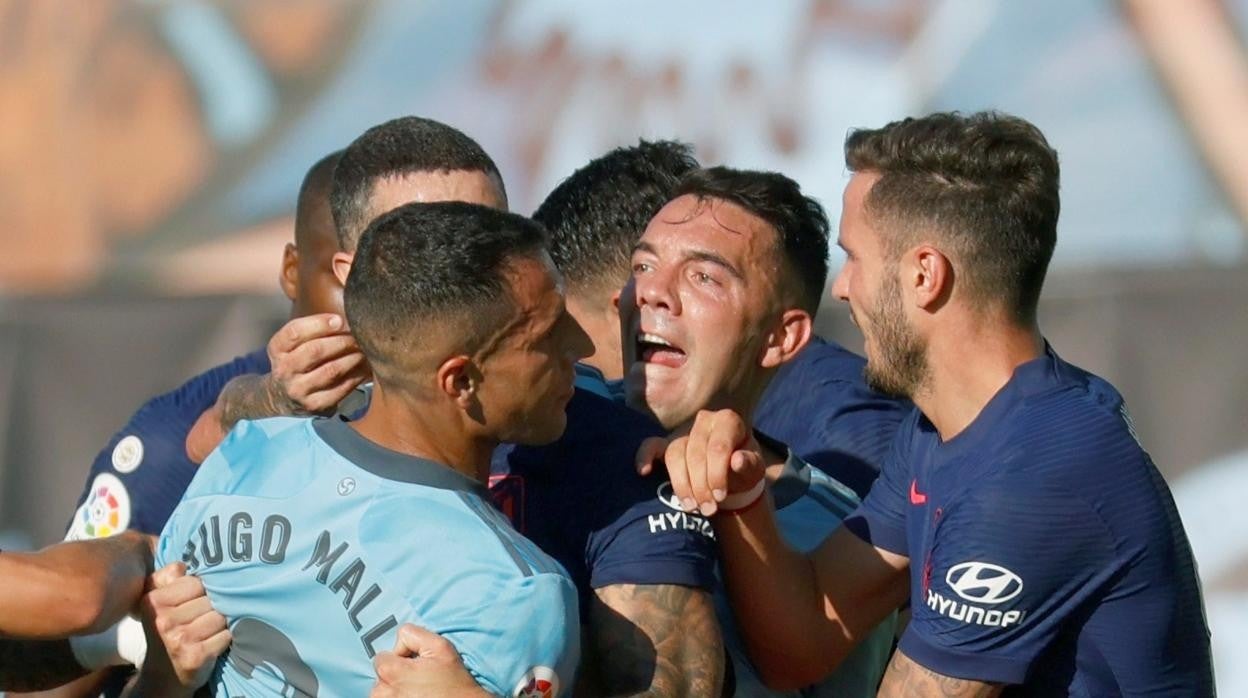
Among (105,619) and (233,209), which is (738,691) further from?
(233,209)

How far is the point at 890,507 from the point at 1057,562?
63 cm

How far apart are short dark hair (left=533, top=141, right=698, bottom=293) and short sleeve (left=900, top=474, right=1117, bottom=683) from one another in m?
1.34

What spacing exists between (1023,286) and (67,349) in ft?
13.7

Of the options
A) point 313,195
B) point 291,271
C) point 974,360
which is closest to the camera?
point 974,360

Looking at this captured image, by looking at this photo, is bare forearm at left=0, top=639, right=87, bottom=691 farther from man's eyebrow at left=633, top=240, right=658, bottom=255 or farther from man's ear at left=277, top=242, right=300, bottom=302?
man's ear at left=277, top=242, right=300, bottom=302

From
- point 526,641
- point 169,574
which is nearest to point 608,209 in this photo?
point 169,574

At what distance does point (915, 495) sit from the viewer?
10.8 ft

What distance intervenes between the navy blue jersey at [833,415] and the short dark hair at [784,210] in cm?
52

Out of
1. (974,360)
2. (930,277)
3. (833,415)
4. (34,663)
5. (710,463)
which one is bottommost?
(34,663)

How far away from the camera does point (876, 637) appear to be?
146 inches

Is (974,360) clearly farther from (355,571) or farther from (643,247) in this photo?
(355,571)

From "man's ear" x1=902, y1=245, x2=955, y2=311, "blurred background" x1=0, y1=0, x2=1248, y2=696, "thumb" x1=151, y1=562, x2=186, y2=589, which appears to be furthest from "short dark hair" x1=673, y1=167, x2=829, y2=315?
"blurred background" x1=0, y1=0, x2=1248, y2=696

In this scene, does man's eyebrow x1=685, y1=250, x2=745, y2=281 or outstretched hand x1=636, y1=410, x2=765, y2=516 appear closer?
outstretched hand x1=636, y1=410, x2=765, y2=516

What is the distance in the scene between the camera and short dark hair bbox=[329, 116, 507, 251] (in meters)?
3.89
